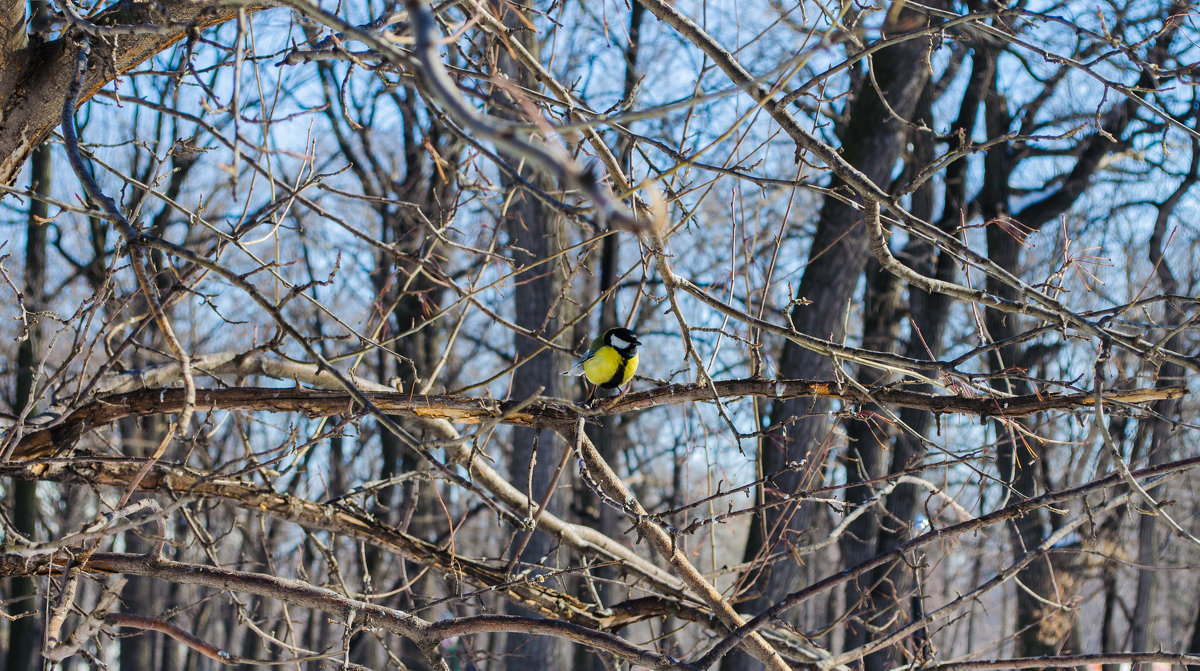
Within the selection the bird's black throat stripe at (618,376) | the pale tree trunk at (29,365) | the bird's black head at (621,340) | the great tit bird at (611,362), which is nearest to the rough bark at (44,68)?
the bird's black head at (621,340)

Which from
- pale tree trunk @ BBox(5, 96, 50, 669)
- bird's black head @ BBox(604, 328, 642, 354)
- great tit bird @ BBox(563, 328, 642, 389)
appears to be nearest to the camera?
bird's black head @ BBox(604, 328, 642, 354)

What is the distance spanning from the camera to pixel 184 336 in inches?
536

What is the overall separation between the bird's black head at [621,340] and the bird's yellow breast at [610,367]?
5cm

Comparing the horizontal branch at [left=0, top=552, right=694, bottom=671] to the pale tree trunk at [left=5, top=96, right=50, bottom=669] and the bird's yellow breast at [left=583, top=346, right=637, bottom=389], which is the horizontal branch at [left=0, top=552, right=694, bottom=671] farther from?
the pale tree trunk at [left=5, top=96, right=50, bottom=669]

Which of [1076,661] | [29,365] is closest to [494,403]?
[1076,661]

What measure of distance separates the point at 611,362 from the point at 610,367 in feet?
0.13

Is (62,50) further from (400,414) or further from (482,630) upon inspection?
(482,630)

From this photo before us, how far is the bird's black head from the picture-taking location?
452 centimetres

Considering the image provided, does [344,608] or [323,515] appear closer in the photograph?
[344,608]

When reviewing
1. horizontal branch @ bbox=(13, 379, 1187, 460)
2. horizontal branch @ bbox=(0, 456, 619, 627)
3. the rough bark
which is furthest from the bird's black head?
the rough bark

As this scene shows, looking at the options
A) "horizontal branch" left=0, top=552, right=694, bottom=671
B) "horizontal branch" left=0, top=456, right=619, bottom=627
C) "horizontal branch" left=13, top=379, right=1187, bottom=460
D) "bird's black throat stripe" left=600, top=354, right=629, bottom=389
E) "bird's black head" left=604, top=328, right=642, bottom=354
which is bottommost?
"horizontal branch" left=0, top=552, right=694, bottom=671

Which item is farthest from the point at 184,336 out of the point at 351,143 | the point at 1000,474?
the point at 1000,474

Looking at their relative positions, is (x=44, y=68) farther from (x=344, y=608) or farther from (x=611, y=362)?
(x=611, y=362)

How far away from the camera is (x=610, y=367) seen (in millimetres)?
4828
